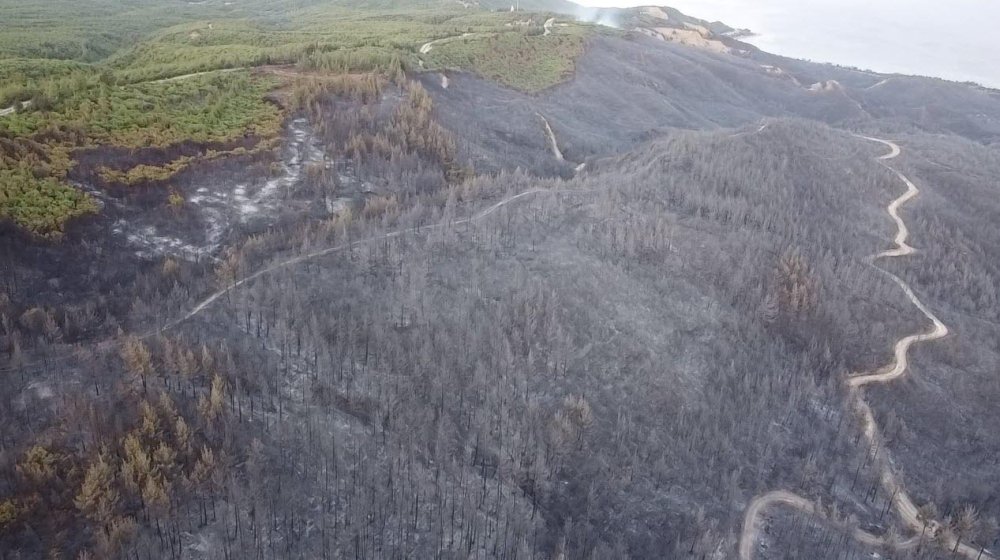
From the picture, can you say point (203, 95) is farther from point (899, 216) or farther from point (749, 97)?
point (749, 97)

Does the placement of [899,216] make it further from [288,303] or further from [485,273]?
[288,303]

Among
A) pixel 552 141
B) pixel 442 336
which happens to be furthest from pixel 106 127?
pixel 552 141

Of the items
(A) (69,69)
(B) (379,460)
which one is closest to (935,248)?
(B) (379,460)

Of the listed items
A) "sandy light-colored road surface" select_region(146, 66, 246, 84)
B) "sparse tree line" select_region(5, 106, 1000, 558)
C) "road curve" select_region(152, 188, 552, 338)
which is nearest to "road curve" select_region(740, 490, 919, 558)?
"sparse tree line" select_region(5, 106, 1000, 558)

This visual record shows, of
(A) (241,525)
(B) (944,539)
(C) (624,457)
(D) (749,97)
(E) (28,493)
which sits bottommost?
(B) (944,539)

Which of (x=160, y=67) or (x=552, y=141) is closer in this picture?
(x=160, y=67)

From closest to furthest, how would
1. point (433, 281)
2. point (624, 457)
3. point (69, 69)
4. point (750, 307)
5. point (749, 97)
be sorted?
point (624, 457) < point (433, 281) < point (750, 307) < point (69, 69) < point (749, 97)

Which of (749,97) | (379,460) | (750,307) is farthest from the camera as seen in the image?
(749,97)

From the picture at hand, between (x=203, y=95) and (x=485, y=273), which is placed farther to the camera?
(x=203, y=95)

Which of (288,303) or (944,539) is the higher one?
(288,303)

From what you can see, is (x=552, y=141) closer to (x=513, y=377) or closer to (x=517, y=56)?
(x=517, y=56)

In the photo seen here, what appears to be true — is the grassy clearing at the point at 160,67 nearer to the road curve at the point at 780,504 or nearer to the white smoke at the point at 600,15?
the road curve at the point at 780,504
